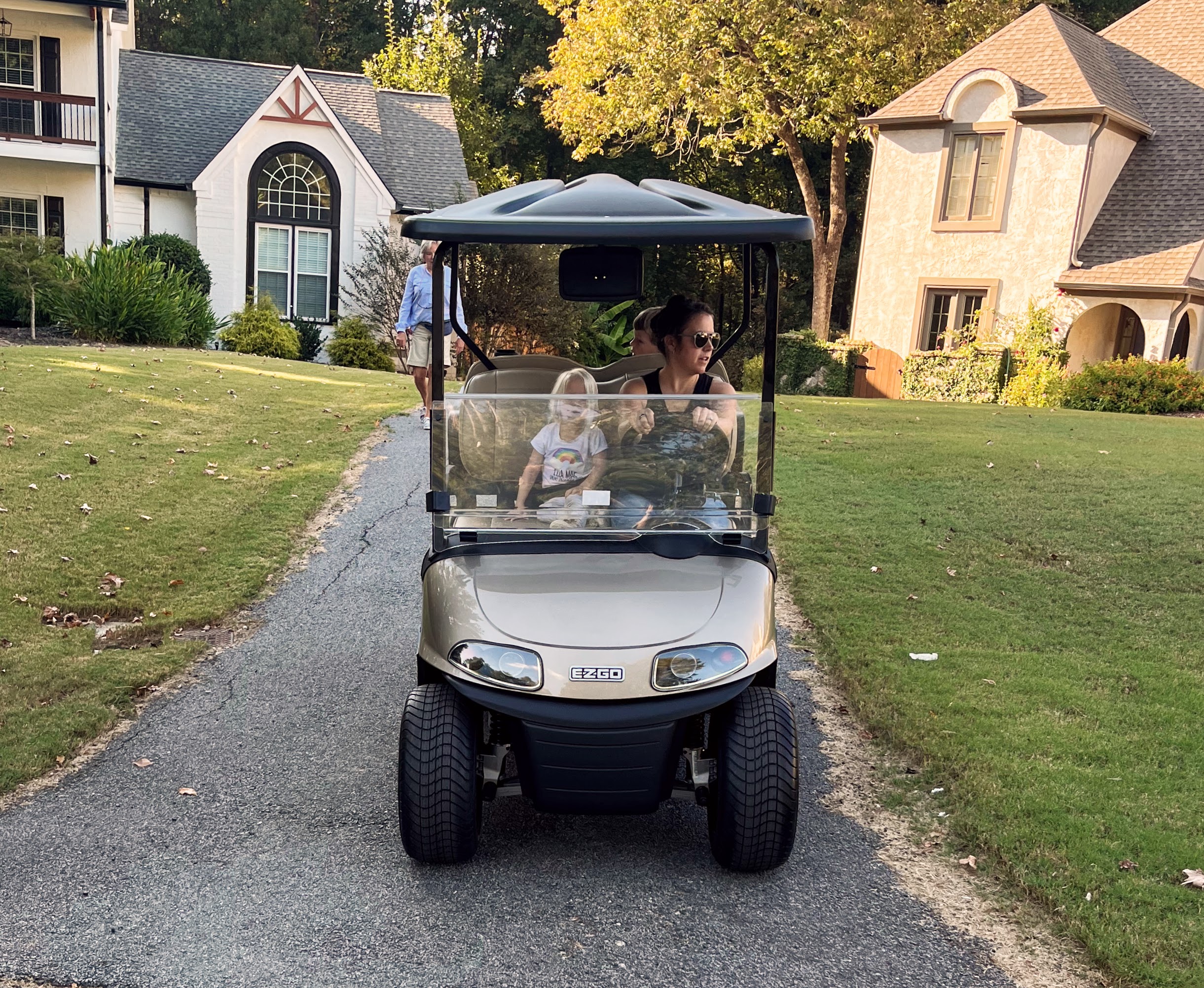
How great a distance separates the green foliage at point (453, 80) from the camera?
34.2 m

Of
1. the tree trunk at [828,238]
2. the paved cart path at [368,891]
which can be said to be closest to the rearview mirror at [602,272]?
the paved cart path at [368,891]

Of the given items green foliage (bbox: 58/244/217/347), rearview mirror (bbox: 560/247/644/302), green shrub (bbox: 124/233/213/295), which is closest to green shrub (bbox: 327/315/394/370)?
green shrub (bbox: 124/233/213/295)

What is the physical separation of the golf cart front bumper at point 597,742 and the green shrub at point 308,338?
2044 centimetres

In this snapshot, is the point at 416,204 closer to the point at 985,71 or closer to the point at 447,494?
the point at 985,71

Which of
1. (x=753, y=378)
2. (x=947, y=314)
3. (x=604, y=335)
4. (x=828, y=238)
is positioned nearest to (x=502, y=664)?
(x=753, y=378)

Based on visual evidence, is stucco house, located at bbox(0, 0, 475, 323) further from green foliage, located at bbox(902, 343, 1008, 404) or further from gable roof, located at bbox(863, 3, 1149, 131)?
green foliage, located at bbox(902, 343, 1008, 404)

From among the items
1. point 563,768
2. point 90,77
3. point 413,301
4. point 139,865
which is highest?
point 90,77

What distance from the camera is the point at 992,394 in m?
21.1

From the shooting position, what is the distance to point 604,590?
12.4 ft

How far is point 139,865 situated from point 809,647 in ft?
12.4

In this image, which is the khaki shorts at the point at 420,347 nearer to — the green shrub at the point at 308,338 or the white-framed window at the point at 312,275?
the green shrub at the point at 308,338

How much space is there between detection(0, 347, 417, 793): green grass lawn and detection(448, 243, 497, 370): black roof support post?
2167 mm

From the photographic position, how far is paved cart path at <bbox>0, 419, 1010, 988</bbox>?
324cm

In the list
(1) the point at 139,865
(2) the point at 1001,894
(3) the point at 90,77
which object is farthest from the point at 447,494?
(3) the point at 90,77
